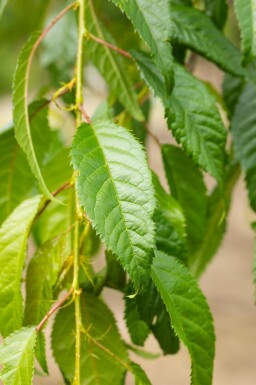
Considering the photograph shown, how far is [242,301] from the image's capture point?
5344 millimetres

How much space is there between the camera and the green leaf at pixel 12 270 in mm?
883

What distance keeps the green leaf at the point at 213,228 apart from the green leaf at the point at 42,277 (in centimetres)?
38

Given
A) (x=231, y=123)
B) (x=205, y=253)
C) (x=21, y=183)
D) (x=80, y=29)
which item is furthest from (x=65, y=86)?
(x=205, y=253)

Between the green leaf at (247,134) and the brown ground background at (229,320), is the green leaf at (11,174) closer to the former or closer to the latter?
the green leaf at (247,134)

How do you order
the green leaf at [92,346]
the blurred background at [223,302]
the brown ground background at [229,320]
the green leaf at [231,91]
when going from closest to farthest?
the green leaf at [92,346] < the green leaf at [231,91] < the blurred background at [223,302] < the brown ground background at [229,320]

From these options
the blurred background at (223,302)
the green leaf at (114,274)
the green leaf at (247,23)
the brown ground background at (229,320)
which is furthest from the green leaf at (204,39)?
the brown ground background at (229,320)

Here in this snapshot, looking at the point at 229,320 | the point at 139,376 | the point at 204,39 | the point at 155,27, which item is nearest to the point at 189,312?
the point at 139,376

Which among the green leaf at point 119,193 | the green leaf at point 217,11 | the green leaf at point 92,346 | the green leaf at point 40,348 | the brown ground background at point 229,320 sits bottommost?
the brown ground background at point 229,320

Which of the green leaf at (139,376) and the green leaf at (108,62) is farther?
the green leaf at (108,62)

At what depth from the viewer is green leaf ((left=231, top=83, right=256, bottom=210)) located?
1.12 metres

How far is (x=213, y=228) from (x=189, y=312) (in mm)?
475

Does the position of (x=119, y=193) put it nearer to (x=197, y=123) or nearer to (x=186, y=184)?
(x=197, y=123)

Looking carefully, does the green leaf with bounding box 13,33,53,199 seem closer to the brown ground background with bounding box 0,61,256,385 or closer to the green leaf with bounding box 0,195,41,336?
the green leaf with bounding box 0,195,41,336

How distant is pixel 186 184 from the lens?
115 cm
